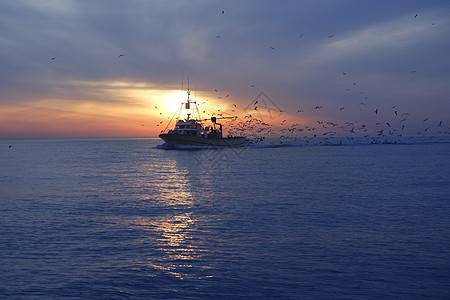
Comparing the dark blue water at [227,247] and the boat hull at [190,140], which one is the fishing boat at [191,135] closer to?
the boat hull at [190,140]

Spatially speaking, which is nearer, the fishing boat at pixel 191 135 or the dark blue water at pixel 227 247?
the dark blue water at pixel 227 247

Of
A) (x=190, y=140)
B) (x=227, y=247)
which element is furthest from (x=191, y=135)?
(x=227, y=247)

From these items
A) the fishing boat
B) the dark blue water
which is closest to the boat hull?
the fishing boat

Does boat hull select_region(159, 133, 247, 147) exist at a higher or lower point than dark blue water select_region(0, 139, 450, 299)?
higher

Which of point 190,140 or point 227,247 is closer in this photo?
point 227,247

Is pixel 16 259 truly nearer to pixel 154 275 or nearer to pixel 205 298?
pixel 154 275

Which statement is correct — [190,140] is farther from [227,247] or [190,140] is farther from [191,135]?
[227,247]

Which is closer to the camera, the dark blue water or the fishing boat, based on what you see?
the dark blue water

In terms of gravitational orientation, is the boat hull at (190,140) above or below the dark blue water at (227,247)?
above

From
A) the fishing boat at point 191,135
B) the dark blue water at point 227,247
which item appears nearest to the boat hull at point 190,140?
A: the fishing boat at point 191,135

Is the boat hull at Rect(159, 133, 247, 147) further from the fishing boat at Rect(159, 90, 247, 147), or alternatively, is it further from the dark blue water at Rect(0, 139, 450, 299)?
the dark blue water at Rect(0, 139, 450, 299)

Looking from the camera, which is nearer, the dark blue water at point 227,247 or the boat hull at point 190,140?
the dark blue water at point 227,247

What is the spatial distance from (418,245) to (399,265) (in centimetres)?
259

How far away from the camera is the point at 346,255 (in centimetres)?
1137
